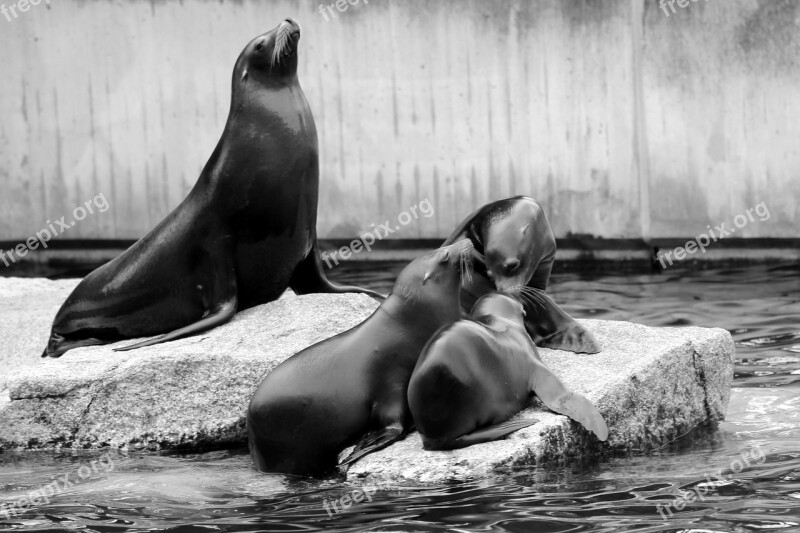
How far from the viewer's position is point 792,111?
39.1 feet

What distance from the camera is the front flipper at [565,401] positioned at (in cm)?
471

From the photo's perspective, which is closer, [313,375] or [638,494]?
[638,494]

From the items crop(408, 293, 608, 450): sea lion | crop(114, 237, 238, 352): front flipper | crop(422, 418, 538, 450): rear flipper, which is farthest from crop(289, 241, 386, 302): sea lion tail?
crop(422, 418, 538, 450): rear flipper

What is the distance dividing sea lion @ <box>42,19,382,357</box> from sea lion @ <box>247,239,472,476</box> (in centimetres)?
113

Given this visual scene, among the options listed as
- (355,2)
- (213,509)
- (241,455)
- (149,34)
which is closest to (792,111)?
(355,2)

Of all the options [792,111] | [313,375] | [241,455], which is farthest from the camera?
[792,111]

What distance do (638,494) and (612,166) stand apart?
8.02 metres

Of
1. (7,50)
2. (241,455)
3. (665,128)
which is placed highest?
(7,50)

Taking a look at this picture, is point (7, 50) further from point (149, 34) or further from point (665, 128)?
point (665, 128)

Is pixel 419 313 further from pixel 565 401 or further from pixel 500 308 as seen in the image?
pixel 565 401

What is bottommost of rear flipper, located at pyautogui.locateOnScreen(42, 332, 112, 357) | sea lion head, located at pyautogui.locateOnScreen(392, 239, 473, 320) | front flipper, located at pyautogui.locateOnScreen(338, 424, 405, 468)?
front flipper, located at pyautogui.locateOnScreen(338, 424, 405, 468)

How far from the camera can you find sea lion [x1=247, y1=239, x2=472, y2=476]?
488 centimetres

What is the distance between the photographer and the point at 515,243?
19.1 ft

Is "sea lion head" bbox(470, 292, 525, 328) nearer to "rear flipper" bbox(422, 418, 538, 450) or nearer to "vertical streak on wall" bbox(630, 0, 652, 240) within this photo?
"rear flipper" bbox(422, 418, 538, 450)
